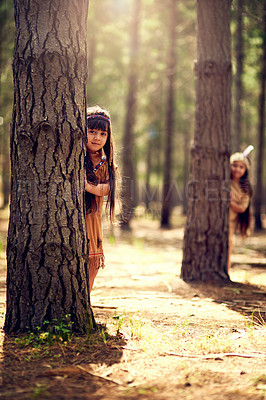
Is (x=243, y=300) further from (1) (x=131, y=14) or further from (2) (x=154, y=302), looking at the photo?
(1) (x=131, y=14)

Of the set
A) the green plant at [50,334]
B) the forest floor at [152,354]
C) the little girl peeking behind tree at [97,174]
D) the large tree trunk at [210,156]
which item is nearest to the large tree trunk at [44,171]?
the green plant at [50,334]

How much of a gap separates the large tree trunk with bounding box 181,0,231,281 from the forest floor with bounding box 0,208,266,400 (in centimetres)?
82

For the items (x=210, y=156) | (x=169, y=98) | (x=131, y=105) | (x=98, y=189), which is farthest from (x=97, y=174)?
(x=169, y=98)

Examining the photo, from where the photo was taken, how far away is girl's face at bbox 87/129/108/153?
165 inches

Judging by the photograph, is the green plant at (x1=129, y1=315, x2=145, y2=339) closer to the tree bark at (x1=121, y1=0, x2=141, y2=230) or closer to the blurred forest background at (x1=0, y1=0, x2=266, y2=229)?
the blurred forest background at (x1=0, y1=0, x2=266, y2=229)

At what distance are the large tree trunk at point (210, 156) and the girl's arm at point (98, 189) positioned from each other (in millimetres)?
2447

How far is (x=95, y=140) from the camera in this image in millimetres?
4188

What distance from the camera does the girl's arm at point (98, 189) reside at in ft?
13.3

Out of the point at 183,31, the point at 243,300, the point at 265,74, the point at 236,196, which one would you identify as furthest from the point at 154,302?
the point at 183,31

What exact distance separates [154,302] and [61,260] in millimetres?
1823

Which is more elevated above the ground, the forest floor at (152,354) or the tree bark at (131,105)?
the tree bark at (131,105)

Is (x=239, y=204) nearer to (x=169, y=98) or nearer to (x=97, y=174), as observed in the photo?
(x=97, y=174)

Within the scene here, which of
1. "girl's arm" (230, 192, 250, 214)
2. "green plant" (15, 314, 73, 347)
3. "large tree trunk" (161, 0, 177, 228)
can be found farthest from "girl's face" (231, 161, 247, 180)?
"large tree trunk" (161, 0, 177, 228)

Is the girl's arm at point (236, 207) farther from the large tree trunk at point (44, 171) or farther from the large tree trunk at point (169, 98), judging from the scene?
the large tree trunk at point (169, 98)
